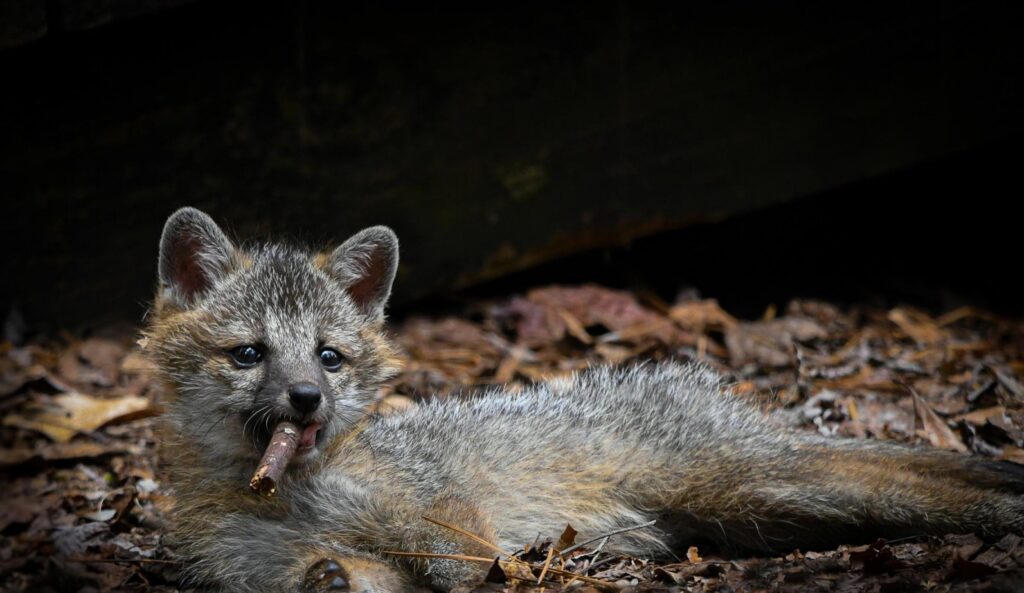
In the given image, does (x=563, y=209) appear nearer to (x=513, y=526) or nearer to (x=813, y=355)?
(x=813, y=355)

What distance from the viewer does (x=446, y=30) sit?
312 inches

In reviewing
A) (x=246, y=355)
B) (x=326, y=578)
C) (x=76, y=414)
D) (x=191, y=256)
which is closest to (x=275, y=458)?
(x=326, y=578)

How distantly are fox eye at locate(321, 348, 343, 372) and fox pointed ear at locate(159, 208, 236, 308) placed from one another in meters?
0.77

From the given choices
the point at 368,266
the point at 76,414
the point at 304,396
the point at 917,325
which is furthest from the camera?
the point at 917,325

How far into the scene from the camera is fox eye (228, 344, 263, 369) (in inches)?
209

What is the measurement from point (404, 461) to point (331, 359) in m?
0.64

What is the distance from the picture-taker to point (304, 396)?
16.2 ft

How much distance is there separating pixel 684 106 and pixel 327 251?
350 centimetres

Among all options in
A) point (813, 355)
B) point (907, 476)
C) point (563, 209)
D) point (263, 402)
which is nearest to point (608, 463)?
point (907, 476)

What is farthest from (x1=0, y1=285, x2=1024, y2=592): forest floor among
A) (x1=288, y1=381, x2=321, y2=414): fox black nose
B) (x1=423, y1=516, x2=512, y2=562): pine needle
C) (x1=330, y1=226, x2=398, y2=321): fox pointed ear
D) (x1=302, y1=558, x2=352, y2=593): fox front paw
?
(x1=288, y1=381, x2=321, y2=414): fox black nose

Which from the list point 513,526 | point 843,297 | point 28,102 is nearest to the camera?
point 513,526

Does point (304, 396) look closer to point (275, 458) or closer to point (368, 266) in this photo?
point (275, 458)

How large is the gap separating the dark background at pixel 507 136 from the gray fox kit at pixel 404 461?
1687 millimetres

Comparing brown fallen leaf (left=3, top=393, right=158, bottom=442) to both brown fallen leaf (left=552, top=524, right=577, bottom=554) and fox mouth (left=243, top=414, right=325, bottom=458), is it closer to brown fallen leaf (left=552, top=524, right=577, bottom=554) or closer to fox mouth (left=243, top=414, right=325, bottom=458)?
fox mouth (left=243, top=414, right=325, bottom=458)
